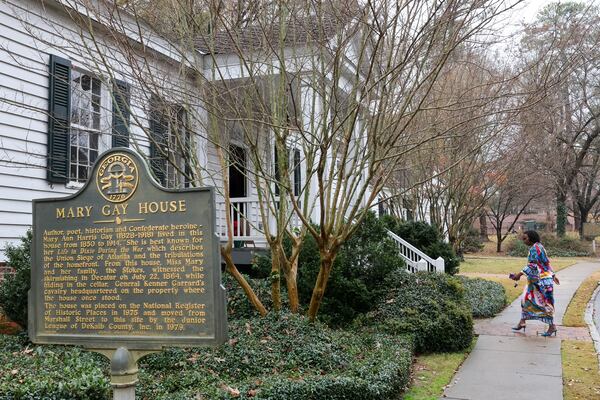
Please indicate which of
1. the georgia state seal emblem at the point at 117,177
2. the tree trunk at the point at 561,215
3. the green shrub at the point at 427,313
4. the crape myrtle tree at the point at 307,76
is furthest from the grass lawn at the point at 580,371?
the tree trunk at the point at 561,215

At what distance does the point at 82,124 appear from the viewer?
9.58 m

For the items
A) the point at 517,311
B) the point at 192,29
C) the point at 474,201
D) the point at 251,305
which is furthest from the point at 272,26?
the point at 474,201

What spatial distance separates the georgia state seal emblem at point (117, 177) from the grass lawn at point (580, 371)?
4.88 metres

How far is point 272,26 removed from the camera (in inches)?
289

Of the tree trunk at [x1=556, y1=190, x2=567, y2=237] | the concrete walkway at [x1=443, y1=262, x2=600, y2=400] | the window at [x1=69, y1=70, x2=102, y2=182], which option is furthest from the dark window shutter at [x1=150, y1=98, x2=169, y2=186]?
the tree trunk at [x1=556, y1=190, x2=567, y2=237]

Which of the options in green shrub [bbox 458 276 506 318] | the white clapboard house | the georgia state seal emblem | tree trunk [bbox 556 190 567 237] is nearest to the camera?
the georgia state seal emblem

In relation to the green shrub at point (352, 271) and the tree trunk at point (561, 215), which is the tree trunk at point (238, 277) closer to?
the green shrub at point (352, 271)

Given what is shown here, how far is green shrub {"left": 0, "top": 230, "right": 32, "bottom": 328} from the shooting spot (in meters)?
7.12

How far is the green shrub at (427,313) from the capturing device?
7.93m

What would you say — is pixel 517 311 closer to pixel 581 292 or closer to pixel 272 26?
pixel 581 292

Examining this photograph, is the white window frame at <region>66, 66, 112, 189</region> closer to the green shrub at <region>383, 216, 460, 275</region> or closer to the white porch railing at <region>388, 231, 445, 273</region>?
the white porch railing at <region>388, 231, 445, 273</region>

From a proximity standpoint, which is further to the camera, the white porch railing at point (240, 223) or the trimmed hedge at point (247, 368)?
the white porch railing at point (240, 223)

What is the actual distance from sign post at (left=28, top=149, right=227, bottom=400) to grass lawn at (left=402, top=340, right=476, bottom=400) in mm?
3238

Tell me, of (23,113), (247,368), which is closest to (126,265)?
(247,368)
